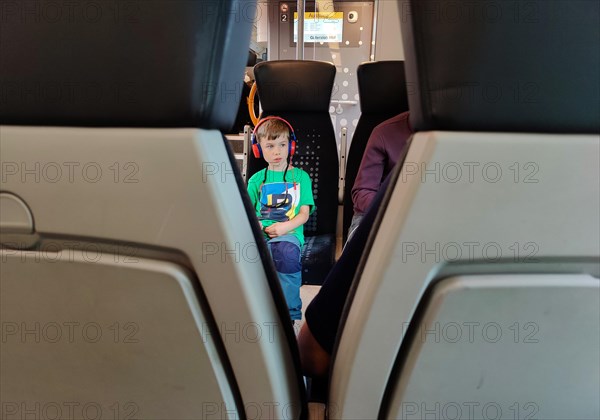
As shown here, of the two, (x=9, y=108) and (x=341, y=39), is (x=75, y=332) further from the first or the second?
(x=341, y=39)

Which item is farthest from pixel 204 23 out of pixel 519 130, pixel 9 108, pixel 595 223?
pixel 595 223

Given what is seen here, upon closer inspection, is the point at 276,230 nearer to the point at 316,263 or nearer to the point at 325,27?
the point at 316,263

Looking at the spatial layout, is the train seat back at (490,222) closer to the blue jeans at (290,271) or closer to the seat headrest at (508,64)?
the seat headrest at (508,64)

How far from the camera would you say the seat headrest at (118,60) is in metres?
0.35

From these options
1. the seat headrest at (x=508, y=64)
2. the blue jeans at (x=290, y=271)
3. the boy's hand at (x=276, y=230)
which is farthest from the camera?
the boy's hand at (x=276, y=230)

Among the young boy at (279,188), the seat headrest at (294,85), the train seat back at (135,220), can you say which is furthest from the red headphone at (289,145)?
the train seat back at (135,220)

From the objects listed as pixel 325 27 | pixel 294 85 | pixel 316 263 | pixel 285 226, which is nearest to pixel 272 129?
pixel 294 85

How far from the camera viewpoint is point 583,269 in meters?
0.42

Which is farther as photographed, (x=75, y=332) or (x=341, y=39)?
(x=341, y=39)

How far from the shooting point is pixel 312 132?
201 centimetres

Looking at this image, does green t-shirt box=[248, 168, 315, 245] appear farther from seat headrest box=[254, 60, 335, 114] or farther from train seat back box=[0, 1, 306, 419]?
train seat back box=[0, 1, 306, 419]

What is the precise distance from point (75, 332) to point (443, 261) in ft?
1.55

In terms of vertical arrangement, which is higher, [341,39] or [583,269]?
[341,39]

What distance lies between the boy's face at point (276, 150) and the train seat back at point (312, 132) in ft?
0.45
